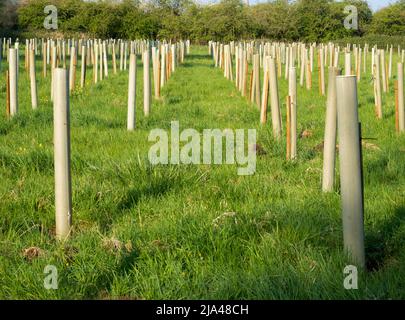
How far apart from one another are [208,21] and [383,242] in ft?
163

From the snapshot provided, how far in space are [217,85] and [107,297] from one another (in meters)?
13.2

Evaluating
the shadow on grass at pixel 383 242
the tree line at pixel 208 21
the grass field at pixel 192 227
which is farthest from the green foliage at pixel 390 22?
the shadow on grass at pixel 383 242

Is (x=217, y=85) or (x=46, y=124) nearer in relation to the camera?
(x=46, y=124)

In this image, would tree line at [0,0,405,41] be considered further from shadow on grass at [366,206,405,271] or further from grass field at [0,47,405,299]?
shadow on grass at [366,206,405,271]

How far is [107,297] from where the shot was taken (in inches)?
121

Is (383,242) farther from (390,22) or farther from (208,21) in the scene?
(390,22)

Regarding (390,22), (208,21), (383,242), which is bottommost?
(383,242)

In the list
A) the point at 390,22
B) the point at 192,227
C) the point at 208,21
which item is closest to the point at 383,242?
the point at 192,227

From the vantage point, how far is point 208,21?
5209cm

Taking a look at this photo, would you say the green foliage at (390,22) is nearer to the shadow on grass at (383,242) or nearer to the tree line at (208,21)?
the tree line at (208,21)

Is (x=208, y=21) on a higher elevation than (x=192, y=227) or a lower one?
higher

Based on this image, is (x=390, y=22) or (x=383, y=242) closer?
(x=383, y=242)

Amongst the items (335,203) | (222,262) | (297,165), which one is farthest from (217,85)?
(222,262)
